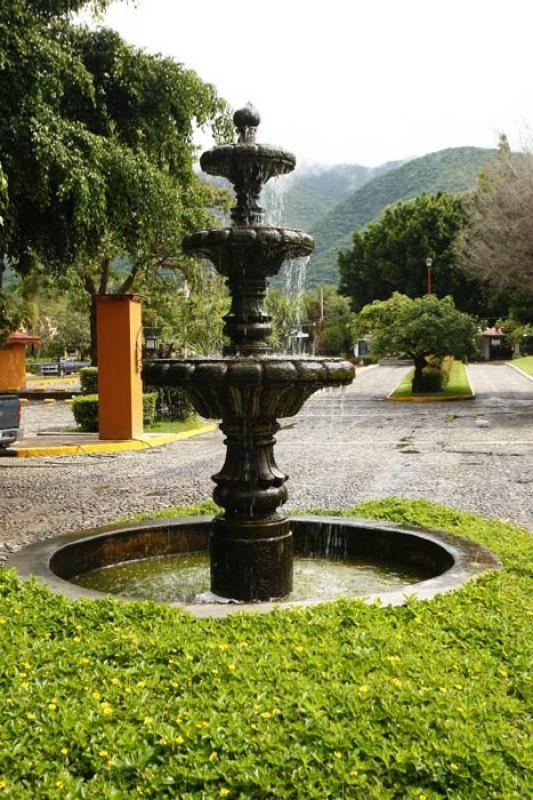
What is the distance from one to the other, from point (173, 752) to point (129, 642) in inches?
40.0

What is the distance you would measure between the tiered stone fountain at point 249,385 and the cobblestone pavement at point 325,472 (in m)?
2.92

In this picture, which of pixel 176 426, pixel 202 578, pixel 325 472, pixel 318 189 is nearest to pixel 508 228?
pixel 176 426

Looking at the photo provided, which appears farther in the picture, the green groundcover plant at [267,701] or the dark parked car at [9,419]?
the dark parked car at [9,419]

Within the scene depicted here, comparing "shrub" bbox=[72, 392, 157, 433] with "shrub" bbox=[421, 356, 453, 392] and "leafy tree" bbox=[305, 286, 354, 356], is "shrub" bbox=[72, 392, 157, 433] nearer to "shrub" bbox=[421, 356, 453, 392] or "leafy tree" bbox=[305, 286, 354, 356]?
"shrub" bbox=[421, 356, 453, 392]

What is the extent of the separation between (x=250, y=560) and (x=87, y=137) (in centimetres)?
791

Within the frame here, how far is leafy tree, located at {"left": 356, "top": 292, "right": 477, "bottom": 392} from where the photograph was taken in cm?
2905

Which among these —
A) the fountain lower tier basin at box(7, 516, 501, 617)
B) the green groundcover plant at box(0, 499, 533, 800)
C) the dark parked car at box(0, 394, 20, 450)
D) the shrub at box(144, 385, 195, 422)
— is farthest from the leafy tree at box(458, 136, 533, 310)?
the green groundcover plant at box(0, 499, 533, 800)

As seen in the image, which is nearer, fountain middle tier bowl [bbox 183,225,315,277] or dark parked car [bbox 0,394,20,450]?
fountain middle tier bowl [bbox 183,225,315,277]

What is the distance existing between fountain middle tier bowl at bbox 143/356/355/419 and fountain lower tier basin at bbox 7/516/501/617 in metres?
1.25

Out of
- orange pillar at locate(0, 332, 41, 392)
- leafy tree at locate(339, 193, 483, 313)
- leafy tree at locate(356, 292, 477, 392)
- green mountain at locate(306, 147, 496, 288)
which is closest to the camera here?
leafy tree at locate(356, 292, 477, 392)

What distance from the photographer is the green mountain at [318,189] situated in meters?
107

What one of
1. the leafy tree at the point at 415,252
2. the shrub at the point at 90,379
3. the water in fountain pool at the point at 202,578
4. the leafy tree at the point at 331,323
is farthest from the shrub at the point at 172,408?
the leafy tree at the point at 331,323

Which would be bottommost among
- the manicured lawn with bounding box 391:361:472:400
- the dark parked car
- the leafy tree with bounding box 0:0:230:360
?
the manicured lawn with bounding box 391:361:472:400

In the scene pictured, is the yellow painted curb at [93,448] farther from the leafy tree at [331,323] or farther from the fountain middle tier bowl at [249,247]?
the leafy tree at [331,323]
